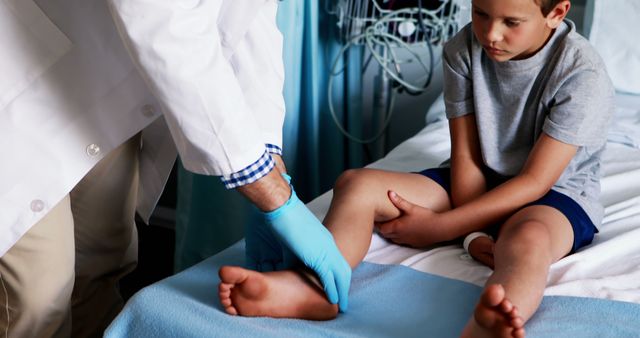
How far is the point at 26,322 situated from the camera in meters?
1.24

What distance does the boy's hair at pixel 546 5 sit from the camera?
136 cm

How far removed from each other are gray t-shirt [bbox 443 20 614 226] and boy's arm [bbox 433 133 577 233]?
3cm

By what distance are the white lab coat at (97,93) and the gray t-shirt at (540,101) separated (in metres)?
0.47

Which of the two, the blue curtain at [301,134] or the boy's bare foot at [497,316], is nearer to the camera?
the boy's bare foot at [497,316]

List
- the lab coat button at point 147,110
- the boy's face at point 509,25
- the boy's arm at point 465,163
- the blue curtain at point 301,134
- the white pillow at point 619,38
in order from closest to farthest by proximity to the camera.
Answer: the lab coat button at point 147,110, the boy's face at point 509,25, the boy's arm at point 465,163, the white pillow at point 619,38, the blue curtain at point 301,134

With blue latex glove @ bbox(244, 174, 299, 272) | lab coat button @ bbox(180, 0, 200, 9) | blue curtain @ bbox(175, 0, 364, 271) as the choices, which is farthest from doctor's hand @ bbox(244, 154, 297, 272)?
blue curtain @ bbox(175, 0, 364, 271)

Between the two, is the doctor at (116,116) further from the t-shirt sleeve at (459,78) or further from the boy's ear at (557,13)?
the boy's ear at (557,13)

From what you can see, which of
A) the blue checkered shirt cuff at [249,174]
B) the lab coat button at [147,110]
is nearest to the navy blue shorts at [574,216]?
the blue checkered shirt cuff at [249,174]

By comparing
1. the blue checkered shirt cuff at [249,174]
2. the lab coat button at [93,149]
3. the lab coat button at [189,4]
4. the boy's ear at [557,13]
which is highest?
the lab coat button at [189,4]

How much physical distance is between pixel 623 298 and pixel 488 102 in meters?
0.49

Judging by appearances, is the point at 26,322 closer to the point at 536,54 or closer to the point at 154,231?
the point at 536,54

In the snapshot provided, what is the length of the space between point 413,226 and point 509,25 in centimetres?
41

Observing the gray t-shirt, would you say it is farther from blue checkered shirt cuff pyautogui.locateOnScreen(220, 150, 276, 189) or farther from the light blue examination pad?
blue checkered shirt cuff pyautogui.locateOnScreen(220, 150, 276, 189)

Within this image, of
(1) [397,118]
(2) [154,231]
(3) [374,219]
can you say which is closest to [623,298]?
(3) [374,219]
